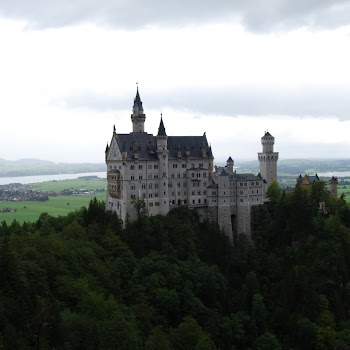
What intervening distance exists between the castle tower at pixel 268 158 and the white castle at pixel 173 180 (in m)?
8.74

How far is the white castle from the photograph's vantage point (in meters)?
99.2

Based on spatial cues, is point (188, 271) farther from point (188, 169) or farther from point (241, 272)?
point (188, 169)

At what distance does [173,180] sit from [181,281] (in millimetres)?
23876

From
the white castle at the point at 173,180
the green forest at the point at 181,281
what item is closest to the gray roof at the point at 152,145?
the white castle at the point at 173,180

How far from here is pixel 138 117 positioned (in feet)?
350

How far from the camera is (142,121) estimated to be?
107 meters

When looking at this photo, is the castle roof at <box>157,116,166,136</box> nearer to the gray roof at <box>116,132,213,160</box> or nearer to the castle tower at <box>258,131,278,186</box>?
the gray roof at <box>116,132,213,160</box>

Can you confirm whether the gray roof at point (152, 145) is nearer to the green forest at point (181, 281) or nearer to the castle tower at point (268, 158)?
the green forest at point (181, 281)

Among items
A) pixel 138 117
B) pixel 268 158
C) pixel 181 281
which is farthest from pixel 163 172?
pixel 268 158

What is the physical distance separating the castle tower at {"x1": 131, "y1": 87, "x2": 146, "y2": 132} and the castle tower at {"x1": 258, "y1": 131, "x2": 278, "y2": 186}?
29903 mm

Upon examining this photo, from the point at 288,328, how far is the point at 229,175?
3234cm

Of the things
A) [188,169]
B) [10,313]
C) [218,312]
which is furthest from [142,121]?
[10,313]

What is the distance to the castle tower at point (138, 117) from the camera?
107m

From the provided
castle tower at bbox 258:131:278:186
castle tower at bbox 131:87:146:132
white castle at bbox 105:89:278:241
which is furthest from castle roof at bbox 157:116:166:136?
castle tower at bbox 258:131:278:186
